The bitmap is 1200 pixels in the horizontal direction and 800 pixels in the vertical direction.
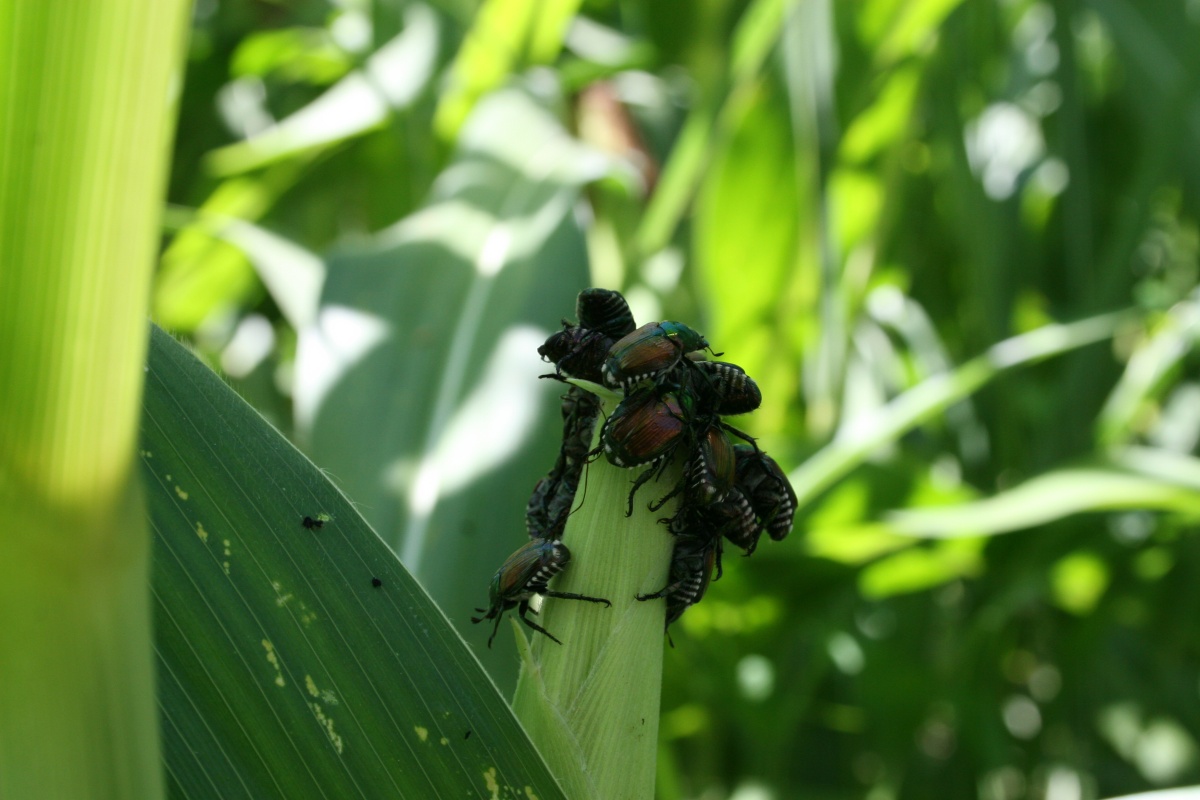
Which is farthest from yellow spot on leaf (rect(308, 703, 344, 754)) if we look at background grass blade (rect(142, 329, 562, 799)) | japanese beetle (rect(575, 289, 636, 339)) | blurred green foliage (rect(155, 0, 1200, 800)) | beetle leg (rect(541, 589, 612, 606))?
blurred green foliage (rect(155, 0, 1200, 800))

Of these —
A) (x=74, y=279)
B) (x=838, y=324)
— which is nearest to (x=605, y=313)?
(x=74, y=279)

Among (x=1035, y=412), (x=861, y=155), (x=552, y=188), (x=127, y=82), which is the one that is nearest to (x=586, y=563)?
(x=127, y=82)

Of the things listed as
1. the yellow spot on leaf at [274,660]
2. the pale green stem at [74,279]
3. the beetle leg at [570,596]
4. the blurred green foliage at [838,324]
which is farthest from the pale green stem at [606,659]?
the blurred green foliage at [838,324]

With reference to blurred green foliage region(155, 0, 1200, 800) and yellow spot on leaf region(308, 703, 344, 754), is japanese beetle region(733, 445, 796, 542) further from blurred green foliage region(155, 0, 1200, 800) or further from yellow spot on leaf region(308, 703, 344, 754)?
blurred green foliage region(155, 0, 1200, 800)

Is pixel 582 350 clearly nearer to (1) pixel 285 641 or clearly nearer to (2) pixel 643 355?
(2) pixel 643 355

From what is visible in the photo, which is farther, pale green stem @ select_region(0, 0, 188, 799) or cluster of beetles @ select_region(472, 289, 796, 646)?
cluster of beetles @ select_region(472, 289, 796, 646)
